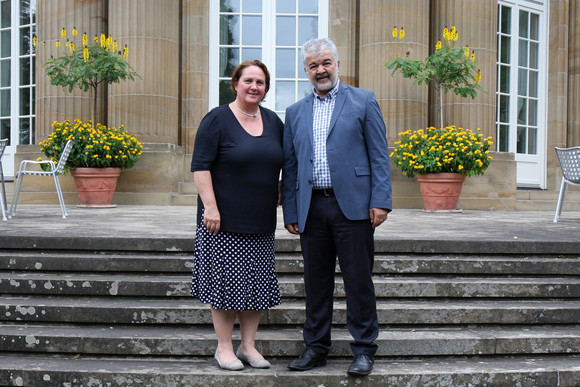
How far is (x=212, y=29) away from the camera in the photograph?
10.2m

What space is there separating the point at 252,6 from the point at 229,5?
15.0 inches

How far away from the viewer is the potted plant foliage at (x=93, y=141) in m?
8.58

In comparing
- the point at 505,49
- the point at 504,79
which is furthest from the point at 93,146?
the point at 505,49

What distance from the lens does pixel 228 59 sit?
1027 centimetres

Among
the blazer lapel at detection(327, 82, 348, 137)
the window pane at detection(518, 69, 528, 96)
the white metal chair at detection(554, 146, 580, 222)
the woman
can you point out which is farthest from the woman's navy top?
the window pane at detection(518, 69, 528, 96)

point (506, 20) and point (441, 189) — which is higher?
point (506, 20)

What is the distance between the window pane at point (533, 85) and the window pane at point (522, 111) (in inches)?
9.8

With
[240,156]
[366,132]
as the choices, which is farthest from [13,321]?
[366,132]

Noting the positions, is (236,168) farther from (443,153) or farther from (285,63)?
(285,63)

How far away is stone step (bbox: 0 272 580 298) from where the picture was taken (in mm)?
4008

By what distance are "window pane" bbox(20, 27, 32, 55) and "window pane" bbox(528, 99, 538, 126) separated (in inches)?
342

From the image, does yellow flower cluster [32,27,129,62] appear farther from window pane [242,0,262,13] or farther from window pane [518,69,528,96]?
window pane [518,69,528,96]

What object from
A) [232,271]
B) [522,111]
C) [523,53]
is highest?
[523,53]

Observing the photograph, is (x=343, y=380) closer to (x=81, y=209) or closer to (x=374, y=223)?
(x=374, y=223)
